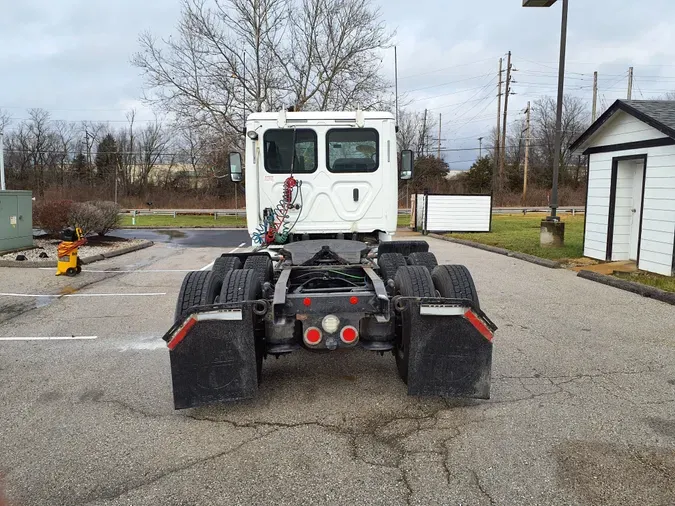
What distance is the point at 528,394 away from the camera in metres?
4.27

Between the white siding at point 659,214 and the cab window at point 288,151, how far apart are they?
6944mm

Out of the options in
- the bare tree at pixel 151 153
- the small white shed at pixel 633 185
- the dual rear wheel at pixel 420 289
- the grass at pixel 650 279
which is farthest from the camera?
the bare tree at pixel 151 153

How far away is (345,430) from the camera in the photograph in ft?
11.9

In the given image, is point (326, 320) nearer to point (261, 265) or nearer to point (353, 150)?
point (261, 265)

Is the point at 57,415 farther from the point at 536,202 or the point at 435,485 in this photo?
the point at 536,202

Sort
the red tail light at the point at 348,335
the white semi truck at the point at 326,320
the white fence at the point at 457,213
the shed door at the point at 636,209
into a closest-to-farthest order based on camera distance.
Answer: the white semi truck at the point at 326,320 < the red tail light at the point at 348,335 < the shed door at the point at 636,209 < the white fence at the point at 457,213

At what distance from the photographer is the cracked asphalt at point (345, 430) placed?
2.90 metres

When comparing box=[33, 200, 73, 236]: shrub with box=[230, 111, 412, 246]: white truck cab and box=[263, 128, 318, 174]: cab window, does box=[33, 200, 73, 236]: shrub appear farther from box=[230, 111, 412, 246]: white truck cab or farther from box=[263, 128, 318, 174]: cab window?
box=[263, 128, 318, 174]: cab window

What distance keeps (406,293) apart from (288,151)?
328cm

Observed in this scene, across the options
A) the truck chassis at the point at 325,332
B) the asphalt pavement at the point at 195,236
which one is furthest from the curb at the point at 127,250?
the truck chassis at the point at 325,332

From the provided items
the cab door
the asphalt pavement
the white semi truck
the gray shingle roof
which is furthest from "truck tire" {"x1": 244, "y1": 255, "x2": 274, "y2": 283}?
the asphalt pavement

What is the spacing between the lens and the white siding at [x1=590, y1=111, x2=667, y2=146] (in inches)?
408

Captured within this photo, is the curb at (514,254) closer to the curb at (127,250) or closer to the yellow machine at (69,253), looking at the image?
the yellow machine at (69,253)

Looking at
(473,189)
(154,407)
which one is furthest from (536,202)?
A: (154,407)
